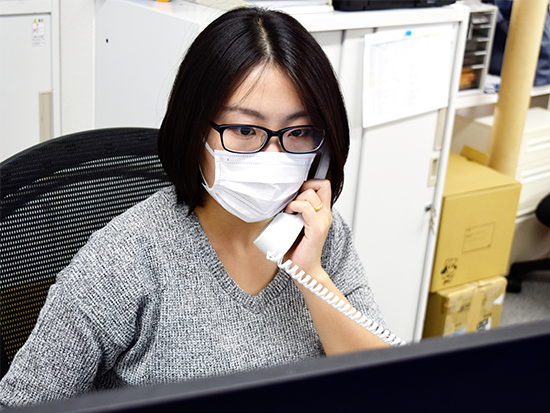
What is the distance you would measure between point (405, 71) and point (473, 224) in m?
Result: 0.67

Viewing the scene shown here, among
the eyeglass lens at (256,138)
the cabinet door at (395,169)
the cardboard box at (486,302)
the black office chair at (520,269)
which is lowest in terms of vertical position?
the black office chair at (520,269)

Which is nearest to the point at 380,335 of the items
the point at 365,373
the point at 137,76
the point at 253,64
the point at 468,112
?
the point at 253,64

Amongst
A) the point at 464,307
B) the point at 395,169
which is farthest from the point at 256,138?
the point at 464,307

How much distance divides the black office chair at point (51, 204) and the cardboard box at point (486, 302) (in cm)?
147

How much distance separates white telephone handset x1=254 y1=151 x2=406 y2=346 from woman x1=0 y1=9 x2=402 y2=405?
0.02m

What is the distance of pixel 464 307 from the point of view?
2148 millimetres

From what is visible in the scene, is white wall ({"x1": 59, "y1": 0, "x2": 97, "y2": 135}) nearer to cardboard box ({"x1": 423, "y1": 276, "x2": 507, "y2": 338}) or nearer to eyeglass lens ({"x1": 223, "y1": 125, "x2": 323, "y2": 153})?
eyeglass lens ({"x1": 223, "y1": 125, "x2": 323, "y2": 153})

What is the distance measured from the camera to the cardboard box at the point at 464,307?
2.11 meters

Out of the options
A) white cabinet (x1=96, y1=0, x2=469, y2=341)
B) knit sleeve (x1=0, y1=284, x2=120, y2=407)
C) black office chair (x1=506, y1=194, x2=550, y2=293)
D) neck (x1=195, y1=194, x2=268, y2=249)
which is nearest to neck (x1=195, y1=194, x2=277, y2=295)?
neck (x1=195, y1=194, x2=268, y2=249)

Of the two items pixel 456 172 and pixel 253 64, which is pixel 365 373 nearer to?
pixel 253 64

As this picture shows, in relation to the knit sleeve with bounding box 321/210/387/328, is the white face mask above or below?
above

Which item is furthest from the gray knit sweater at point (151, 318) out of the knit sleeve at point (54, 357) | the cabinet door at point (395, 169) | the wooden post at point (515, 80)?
the wooden post at point (515, 80)

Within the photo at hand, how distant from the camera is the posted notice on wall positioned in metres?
1.63

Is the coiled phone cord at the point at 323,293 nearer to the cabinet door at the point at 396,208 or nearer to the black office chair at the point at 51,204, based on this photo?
the black office chair at the point at 51,204
